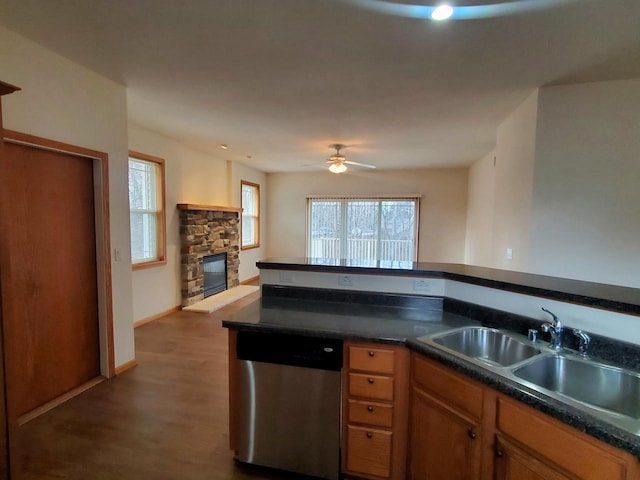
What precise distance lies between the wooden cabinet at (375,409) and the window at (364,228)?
221 inches

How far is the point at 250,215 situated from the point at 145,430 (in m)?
5.80

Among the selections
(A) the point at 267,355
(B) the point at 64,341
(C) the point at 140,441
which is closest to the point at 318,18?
(A) the point at 267,355

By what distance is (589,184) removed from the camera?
2.70m

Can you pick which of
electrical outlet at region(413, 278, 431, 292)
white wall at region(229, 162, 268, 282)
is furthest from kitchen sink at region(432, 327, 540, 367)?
white wall at region(229, 162, 268, 282)

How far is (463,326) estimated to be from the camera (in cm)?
180

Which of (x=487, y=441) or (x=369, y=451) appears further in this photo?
(x=369, y=451)

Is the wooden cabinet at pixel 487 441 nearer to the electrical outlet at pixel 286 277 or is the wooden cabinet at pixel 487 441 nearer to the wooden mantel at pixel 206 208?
the electrical outlet at pixel 286 277

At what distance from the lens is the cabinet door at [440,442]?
53.5 inches

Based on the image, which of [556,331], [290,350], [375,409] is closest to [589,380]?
[556,331]

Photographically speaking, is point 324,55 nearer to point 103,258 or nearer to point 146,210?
point 103,258

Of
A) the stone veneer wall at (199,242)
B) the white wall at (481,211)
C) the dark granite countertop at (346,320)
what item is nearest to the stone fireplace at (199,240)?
the stone veneer wall at (199,242)

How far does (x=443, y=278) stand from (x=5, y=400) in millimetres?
2358

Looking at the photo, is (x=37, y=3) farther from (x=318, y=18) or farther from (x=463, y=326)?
(x=463, y=326)

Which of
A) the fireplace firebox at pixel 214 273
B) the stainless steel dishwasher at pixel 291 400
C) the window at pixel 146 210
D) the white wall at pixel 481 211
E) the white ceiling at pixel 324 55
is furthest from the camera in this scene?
the fireplace firebox at pixel 214 273
